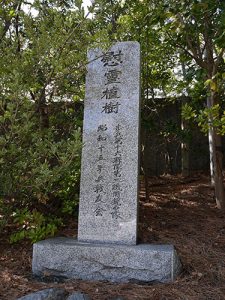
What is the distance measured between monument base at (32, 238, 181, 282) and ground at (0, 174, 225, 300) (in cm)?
10

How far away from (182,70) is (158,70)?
1559 mm

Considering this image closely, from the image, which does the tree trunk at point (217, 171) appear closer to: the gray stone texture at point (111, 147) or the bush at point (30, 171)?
the gray stone texture at point (111, 147)

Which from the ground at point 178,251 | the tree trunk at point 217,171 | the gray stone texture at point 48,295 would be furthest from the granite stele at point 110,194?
the tree trunk at point 217,171

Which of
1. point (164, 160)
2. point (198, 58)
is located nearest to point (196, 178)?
point (164, 160)

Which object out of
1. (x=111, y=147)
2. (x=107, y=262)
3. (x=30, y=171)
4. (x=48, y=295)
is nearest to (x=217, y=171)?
(x=111, y=147)

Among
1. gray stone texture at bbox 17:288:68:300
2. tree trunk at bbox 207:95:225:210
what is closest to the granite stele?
gray stone texture at bbox 17:288:68:300

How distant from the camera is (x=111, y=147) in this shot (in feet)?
12.5

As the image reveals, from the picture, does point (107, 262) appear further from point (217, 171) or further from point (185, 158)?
point (185, 158)

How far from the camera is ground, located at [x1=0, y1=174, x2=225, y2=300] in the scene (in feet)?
9.84

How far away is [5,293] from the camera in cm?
296

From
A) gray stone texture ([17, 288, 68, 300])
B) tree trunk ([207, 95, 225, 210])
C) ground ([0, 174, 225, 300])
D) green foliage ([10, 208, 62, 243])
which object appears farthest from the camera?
tree trunk ([207, 95, 225, 210])

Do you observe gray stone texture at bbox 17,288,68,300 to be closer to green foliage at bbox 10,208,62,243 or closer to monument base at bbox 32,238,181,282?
monument base at bbox 32,238,181,282

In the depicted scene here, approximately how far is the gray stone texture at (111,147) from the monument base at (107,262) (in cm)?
26

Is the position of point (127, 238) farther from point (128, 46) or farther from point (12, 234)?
point (128, 46)
